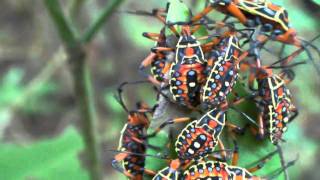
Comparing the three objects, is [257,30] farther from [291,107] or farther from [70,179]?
[70,179]

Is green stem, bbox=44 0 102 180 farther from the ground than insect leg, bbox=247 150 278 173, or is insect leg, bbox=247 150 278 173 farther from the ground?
green stem, bbox=44 0 102 180

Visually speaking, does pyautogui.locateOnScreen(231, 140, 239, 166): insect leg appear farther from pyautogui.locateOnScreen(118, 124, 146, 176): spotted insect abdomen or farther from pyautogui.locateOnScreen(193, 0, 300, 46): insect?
pyautogui.locateOnScreen(193, 0, 300, 46): insect

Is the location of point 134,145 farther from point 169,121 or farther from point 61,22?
point 61,22

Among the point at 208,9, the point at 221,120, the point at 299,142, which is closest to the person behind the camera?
the point at 221,120

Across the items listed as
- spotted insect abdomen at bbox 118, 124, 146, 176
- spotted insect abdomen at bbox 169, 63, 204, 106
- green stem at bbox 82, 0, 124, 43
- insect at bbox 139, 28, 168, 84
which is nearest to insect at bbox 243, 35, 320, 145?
spotted insect abdomen at bbox 169, 63, 204, 106

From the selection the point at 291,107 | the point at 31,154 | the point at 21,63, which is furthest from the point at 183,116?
the point at 21,63

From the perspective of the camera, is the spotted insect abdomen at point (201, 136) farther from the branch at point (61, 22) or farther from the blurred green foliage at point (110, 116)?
the branch at point (61, 22)

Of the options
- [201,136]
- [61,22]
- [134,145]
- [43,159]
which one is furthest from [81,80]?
[201,136]
